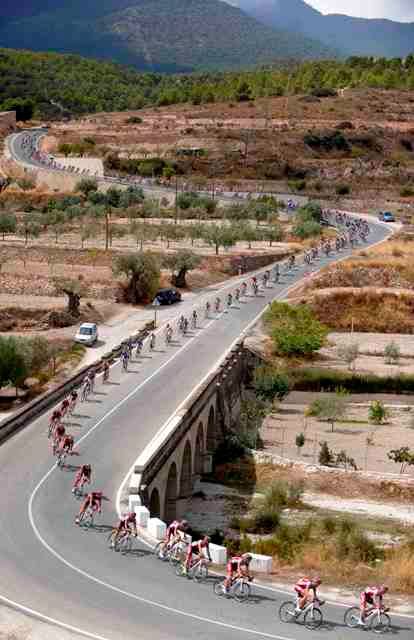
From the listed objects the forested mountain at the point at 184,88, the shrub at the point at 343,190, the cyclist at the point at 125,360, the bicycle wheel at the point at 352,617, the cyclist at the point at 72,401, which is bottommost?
the shrub at the point at 343,190

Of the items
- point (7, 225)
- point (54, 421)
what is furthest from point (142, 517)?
point (7, 225)

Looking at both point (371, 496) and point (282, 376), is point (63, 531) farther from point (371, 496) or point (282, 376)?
point (282, 376)

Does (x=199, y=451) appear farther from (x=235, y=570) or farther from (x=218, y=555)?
(x=235, y=570)

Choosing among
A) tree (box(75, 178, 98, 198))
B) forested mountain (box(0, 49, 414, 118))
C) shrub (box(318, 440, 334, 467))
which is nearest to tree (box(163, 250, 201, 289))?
shrub (box(318, 440, 334, 467))

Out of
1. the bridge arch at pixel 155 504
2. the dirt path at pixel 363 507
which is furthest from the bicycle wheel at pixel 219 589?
the dirt path at pixel 363 507

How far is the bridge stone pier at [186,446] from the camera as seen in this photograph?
80.3 feet

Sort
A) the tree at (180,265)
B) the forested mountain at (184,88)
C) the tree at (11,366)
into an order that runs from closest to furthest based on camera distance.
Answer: the tree at (11,366)
the tree at (180,265)
the forested mountain at (184,88)

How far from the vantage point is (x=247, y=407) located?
1542 inches

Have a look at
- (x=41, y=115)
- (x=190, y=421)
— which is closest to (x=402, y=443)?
(x=190, y=421)

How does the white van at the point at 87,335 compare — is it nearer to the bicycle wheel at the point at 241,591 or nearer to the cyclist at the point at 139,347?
the cyclist at the point at 139,347

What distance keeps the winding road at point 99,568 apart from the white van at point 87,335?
12.1 m

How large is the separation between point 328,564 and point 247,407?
16588 mm

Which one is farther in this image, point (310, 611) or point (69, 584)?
point (69, 584)

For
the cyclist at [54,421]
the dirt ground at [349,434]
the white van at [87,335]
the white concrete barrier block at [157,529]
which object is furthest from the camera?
the white van at [87,335]
